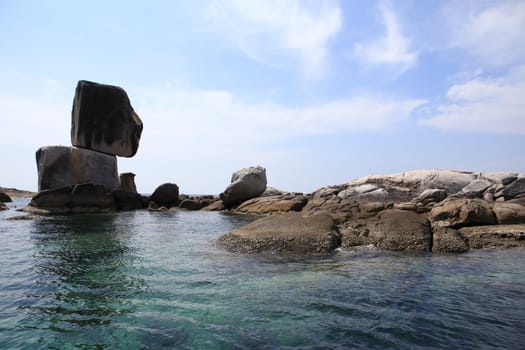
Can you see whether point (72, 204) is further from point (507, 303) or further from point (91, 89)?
point (507, 303)

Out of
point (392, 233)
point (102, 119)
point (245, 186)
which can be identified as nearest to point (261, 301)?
point (392, 233)

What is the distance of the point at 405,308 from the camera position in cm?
587

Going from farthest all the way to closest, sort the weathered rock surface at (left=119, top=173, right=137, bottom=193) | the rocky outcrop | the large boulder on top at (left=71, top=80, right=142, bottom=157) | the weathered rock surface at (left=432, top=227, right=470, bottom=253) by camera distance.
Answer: the weathered rock surface at (left=119, top=173, right=137, bottom=193) < the large boulder on top at (left=71, top=80, right=142, bottom=157) < the rocky outcrop < the weathered rock surface at (left=432, top=227, right=470, bottom=253)

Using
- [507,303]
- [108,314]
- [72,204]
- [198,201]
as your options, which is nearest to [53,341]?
[108,314]

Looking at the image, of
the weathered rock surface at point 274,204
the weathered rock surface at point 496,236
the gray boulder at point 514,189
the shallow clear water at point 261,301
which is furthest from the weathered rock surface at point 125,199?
the gray boulder at point 514,189

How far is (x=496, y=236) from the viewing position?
11641 mm

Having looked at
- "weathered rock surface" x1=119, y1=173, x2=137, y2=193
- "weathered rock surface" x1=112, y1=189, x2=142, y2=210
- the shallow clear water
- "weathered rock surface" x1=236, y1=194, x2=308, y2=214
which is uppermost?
"weathered rock surface" x1=119, y1=173, x2=137, y2=193

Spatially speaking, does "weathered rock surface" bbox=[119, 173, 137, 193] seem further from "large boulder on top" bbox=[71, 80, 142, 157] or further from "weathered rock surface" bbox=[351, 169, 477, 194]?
"weathered rock surface" bbox=[351, 169, 477, 194]

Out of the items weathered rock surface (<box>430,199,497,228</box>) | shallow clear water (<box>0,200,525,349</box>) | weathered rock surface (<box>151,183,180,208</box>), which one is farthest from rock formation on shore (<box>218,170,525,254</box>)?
weathered rock surface (<box>151,183,180,208</box>)

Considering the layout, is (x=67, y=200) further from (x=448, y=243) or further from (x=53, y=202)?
(x=448, y=243)

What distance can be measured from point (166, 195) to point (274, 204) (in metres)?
14.3

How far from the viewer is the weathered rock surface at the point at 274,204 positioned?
26.9 metres

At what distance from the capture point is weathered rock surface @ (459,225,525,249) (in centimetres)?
1115

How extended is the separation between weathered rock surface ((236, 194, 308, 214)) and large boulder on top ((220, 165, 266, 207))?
5.36ft
